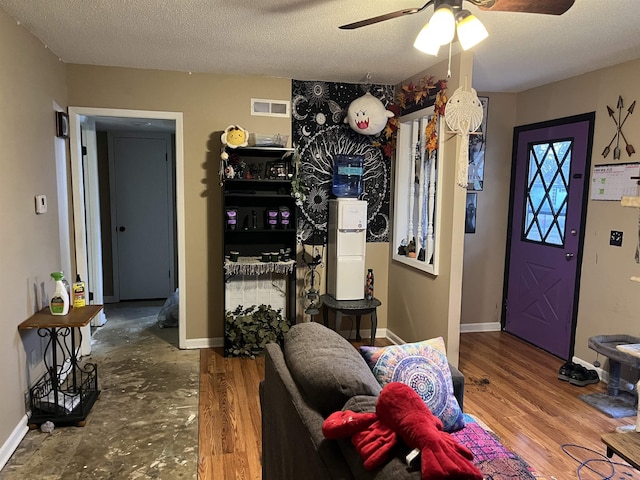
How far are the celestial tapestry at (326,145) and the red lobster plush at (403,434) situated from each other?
306cm

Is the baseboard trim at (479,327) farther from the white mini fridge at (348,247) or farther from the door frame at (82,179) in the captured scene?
the door frame at (82,179)

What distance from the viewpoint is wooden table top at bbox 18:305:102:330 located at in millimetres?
2695

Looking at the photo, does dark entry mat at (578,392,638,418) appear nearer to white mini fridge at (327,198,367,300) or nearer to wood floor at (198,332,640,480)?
wood floor at (198,332,640,480)

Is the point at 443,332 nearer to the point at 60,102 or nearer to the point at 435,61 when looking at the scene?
the point at 435,61

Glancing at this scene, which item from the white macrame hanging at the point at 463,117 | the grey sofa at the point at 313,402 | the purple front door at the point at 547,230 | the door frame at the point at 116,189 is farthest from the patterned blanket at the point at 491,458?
the door frame at the point at 116,189

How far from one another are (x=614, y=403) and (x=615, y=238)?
1205 mm

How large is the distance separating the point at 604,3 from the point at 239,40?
2094mm

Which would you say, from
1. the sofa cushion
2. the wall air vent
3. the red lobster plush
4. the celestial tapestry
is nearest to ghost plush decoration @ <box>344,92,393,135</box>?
the celestial tapestry

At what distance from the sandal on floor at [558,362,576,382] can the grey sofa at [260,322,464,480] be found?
199 centimetres

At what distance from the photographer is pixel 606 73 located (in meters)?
3.59

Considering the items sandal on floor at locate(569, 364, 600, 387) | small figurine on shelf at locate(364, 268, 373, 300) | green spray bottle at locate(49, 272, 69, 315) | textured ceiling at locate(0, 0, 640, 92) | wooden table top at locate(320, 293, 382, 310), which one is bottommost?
sandal on floor at locate(569, 364, 600, 387)

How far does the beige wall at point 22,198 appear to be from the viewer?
2521 millimetres

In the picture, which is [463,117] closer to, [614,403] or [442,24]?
[442,24]

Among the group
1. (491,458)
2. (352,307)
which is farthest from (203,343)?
(491,458)
